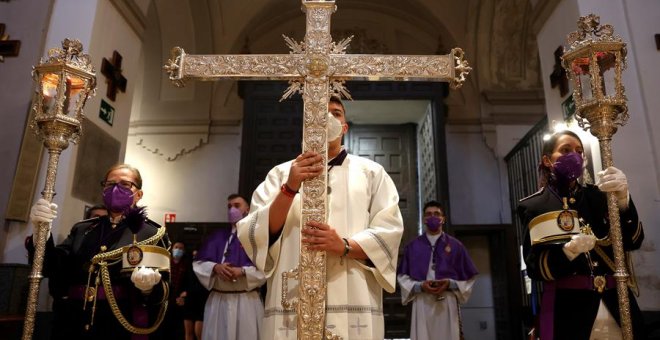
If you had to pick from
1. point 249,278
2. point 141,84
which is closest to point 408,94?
point 249,278

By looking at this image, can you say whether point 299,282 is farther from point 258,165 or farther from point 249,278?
point 258,165

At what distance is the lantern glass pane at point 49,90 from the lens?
270cm

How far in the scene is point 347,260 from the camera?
2338 mm

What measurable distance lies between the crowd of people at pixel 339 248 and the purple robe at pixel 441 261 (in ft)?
7.77

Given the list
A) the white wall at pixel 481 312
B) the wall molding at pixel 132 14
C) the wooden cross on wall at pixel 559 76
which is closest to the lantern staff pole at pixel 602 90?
the wooden cross on wall at pixel 559 76

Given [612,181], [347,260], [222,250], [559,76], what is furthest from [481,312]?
[347,260]

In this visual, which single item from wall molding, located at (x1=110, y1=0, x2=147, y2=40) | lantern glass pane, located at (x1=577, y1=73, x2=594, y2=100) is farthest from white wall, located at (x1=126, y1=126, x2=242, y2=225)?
lantern glass pane, located at (x1=577, y1=73, x2=594, y2=100)

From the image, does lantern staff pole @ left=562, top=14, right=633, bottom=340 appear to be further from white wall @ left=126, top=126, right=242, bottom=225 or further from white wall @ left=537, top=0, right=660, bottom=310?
white wall @ left=126, top=126, right=242, bottom=225

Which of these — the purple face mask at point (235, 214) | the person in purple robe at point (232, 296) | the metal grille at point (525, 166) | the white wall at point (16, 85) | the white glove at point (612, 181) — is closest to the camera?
the white glove at point (612, 181)

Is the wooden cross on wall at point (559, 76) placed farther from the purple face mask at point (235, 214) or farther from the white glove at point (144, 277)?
the white glove at point (144, 277)

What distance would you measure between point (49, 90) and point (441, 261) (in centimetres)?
395

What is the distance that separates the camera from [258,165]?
7.90 m

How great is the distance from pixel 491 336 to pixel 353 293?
6894 millimetres

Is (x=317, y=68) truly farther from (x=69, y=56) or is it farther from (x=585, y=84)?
(x=585, y=84)
